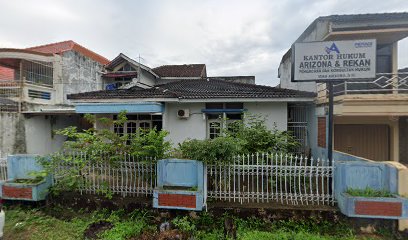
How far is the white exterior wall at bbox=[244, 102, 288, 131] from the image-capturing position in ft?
29.5

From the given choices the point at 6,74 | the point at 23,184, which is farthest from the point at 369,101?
the point at 6,74

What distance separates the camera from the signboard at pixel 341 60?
5.91m

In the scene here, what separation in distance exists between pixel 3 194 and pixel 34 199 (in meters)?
0.95

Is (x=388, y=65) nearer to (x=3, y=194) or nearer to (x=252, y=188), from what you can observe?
(x=252, y=188)

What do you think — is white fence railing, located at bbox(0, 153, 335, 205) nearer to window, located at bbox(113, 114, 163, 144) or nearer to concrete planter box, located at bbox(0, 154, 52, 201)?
concrete planter box, located at bbox(0, 154, 52, 201)

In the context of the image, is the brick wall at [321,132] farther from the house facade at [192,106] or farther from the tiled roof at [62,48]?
the tiled roof at [62,48]

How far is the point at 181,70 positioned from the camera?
1742 cm

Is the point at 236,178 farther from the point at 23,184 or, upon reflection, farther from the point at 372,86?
the point at 372,86

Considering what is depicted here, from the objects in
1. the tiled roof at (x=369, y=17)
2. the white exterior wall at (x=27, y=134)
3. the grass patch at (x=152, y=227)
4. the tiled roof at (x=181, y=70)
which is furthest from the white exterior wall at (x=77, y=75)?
the tiled roof at (x=369, y=17)

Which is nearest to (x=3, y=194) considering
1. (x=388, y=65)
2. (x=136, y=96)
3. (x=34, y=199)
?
(x=34, y=199)

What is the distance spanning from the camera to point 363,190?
4.61 metres

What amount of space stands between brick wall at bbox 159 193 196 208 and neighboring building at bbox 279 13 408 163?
5.75m

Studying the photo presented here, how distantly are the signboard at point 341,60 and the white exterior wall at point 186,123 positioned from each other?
4770 mm

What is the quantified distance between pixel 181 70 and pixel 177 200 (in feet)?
45.7
